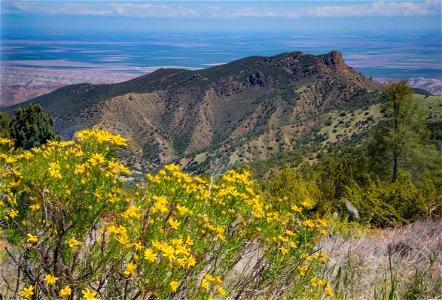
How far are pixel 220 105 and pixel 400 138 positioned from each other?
122068mm

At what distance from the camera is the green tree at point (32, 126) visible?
24297 mm

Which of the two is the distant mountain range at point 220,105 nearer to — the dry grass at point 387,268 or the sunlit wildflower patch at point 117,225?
the dry grass at point 387,268

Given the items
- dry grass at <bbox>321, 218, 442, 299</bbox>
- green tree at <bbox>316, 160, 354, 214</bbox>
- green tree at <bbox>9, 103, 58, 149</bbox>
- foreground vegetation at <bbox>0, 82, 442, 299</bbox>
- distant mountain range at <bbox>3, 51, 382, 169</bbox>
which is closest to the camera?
foreground vegetation at <bbox>0, 82, 442, 299</bbox>

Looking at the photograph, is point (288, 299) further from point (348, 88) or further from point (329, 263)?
point (348, 88)

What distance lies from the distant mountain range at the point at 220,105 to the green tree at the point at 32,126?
57.2 m

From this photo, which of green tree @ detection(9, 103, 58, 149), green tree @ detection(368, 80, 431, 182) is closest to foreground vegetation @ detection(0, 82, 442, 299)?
green tree @ detection(368, 80, 431, 182)

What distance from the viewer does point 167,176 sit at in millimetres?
2443

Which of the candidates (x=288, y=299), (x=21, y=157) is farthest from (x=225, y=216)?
(x=21, y=157)

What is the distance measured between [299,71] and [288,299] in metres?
145

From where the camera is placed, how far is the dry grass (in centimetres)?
325

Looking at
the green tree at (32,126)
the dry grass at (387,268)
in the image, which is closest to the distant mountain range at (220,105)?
the green tree at (32,126)

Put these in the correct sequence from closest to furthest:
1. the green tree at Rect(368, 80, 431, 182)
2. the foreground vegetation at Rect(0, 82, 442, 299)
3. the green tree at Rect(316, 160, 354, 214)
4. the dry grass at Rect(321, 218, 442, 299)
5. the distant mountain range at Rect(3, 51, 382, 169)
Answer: the foreground vegetation at Rect(0, 82, 442, 299) < the dry grass at Rect(321, 218, 442, 299) < the green tree at Rect(316, 160, 354, 214) < the green tree at Rect(368, 80, 431, 182) < the distant mountain range at Rect(3, 51, 382, 169)

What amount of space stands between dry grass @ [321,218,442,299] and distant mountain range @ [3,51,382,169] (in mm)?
81556

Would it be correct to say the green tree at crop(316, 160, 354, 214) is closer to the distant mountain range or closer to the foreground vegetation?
the foreground vegetation
